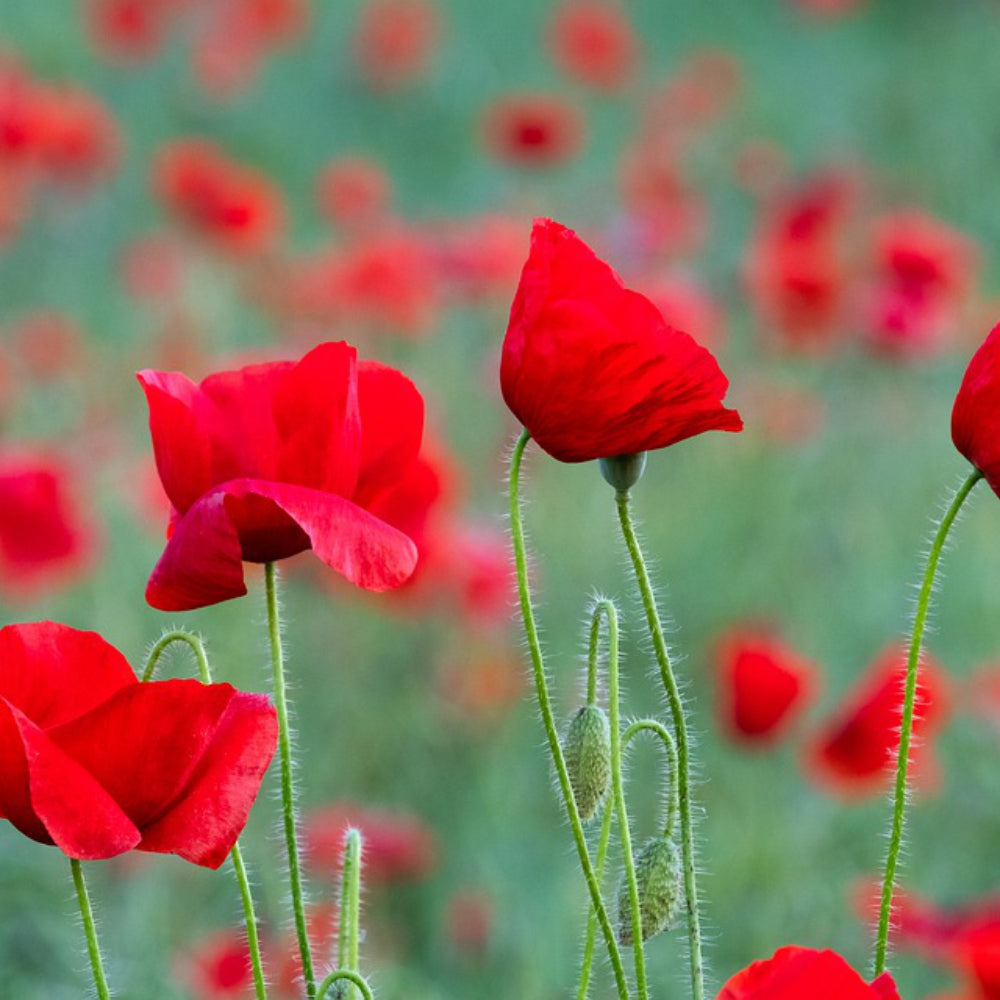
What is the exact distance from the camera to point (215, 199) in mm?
3361

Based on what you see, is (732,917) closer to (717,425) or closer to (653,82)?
(717,425)

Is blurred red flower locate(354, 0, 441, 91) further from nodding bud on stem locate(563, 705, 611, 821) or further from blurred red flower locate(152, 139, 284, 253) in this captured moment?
nodding bud on stem locate(563, 705, 611, 821)

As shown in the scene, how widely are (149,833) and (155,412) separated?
0.19 meters

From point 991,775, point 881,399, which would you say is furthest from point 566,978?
point 881,399

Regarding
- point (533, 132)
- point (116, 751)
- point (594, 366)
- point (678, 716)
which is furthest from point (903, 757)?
point (533, 132)

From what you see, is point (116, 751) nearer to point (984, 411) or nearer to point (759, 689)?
point (984, 411)

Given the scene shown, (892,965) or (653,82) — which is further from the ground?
(653,82)

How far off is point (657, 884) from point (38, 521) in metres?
1.57

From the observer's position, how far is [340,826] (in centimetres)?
216

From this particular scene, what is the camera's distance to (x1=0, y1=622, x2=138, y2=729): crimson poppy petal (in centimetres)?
78

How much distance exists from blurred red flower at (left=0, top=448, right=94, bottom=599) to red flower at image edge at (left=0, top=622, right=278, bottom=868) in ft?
4.84

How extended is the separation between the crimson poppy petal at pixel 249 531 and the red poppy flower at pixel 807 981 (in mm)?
212

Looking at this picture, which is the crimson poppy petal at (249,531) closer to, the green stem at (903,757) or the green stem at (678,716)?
the green stem at (678,716)

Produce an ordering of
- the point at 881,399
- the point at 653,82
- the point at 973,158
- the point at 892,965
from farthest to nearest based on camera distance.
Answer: the point at 653,82, the point at 973,158, the point at 881,399, the point at 892,965
